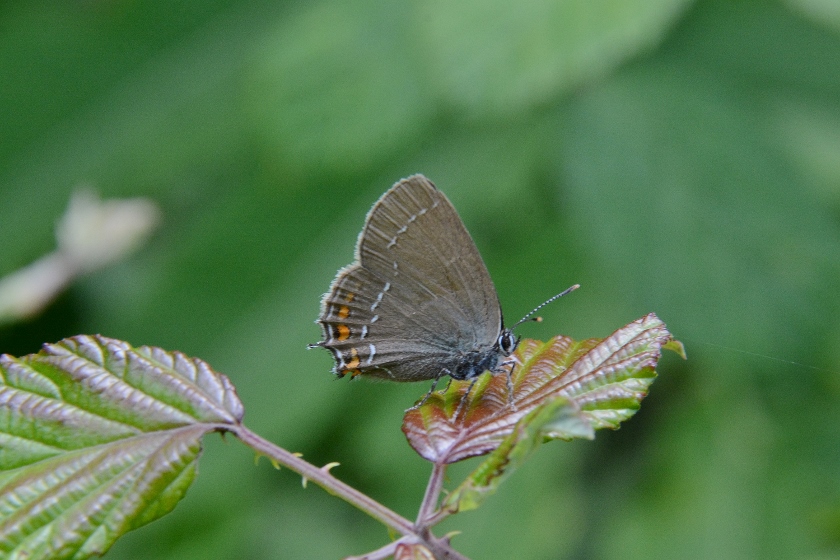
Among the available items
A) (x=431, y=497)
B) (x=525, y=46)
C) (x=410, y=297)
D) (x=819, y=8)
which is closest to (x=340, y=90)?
(x=525, y=46)

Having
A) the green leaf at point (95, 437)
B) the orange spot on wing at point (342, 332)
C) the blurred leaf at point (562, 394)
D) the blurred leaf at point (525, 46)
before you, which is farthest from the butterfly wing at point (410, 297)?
the green leaf at point (95, 437)

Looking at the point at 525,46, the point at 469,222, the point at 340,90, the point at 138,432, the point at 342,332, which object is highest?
the point at 340,90

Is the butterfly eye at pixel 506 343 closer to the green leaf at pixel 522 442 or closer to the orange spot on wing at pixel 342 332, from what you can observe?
the orange spot on wing at pixel 342 332

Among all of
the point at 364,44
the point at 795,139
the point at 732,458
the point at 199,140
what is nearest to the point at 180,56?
the point at 199,140

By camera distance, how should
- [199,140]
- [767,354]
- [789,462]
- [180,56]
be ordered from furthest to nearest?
[180,56] < [199,140] < [789,462] < [767,354]

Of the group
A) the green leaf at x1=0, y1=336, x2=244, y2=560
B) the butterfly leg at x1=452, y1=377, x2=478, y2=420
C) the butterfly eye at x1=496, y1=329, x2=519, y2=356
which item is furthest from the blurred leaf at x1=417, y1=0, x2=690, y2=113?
the green leaf at x1=0, y1=336, x2=244, y2=560

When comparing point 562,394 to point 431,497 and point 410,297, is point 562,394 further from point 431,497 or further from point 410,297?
point 410,297

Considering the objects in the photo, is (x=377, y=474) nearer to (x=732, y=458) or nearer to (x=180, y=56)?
(x=732, y=458)
